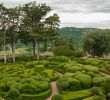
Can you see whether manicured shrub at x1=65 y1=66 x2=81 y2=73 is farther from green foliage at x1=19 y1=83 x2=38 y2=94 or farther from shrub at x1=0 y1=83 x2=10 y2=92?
shrub at x1=0 y1=83 x2=10 y2=92

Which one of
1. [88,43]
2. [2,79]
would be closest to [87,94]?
[2,79]

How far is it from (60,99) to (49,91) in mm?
6582

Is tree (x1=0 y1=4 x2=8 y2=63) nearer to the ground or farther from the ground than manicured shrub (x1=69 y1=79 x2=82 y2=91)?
farther from the ground

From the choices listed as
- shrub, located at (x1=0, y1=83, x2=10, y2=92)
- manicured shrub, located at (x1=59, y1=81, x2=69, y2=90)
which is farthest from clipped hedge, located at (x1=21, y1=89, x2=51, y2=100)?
shrub, located at (x1=0, y1=83, x2=10, y2=92)

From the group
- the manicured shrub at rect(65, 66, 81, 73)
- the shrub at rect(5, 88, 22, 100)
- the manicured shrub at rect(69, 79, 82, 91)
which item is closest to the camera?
the shrub at rect(5, 88, 22, 100)

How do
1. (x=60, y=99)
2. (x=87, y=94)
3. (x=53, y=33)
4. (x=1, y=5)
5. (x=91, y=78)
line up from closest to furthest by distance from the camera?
(x=60, y=99)
(x=87, y=94)
(x=91, y=78)
(x=1, y=5)
(x=53, y=33)

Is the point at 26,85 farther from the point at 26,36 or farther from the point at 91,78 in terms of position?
the point at 26,36

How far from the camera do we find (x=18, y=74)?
52.7 metres

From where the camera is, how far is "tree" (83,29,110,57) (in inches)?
3455

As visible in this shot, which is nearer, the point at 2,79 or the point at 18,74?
the point at 2,79

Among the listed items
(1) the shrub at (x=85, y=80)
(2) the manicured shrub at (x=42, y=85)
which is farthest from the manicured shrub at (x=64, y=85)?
(1) the shrub at (x=85, y=80)

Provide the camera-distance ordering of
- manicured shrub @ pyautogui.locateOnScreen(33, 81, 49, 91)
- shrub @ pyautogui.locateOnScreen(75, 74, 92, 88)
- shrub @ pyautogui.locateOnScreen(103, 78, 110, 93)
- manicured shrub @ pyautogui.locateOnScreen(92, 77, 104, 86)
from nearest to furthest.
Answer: shrub @ pyautogui.locateOnScreen(103, 78, 110, 93)
manicured shrub @ pyautogui.locateOnScreen(33, 81, 49, 91)
manicured shrub @ pyautogui.locateOnScreen(92, 77, 104, 86)
shrub @ pyautogui.locateOnScreen(75, 74, 92, 88)

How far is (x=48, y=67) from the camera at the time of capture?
6034cm

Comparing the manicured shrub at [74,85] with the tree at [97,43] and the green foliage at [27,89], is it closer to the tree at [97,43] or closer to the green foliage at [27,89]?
the green foliage at [27,89]
